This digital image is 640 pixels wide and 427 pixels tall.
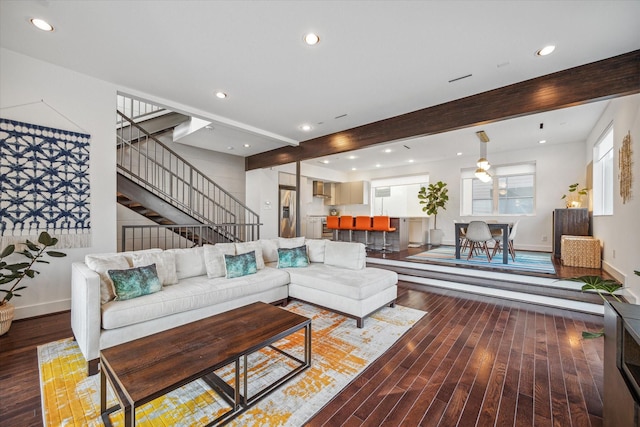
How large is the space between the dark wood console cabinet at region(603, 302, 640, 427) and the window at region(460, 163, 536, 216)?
23.2 feet

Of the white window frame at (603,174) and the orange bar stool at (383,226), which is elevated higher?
the white window frame at (603,174)

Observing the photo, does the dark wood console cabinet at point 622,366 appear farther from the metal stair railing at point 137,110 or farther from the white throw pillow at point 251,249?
the metal stair railing at point 137,110

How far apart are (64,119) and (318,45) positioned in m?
3.20

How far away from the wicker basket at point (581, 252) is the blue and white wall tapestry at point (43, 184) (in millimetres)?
7645

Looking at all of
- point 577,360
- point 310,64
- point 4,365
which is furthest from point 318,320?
point 310,64

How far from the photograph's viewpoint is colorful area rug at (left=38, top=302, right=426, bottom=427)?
1.63 metres

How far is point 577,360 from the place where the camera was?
7.56ft

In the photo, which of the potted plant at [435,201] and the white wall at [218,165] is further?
the potted plant at [435,201]

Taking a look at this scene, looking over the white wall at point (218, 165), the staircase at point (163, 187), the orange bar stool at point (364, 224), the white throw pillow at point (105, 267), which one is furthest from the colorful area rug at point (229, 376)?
the white wall at point (218, 165)

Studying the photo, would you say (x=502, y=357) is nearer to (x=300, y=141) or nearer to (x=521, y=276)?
(x=521, y=276)

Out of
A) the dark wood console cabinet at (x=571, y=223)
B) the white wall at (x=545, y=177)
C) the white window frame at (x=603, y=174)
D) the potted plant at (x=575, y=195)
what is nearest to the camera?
the white window frame at (x=603, y=174)

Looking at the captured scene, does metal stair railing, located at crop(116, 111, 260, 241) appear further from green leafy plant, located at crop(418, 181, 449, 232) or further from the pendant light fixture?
the pendant light fixture

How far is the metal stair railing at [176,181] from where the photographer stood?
5.24 m

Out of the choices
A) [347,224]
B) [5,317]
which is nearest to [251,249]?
[5,317]
